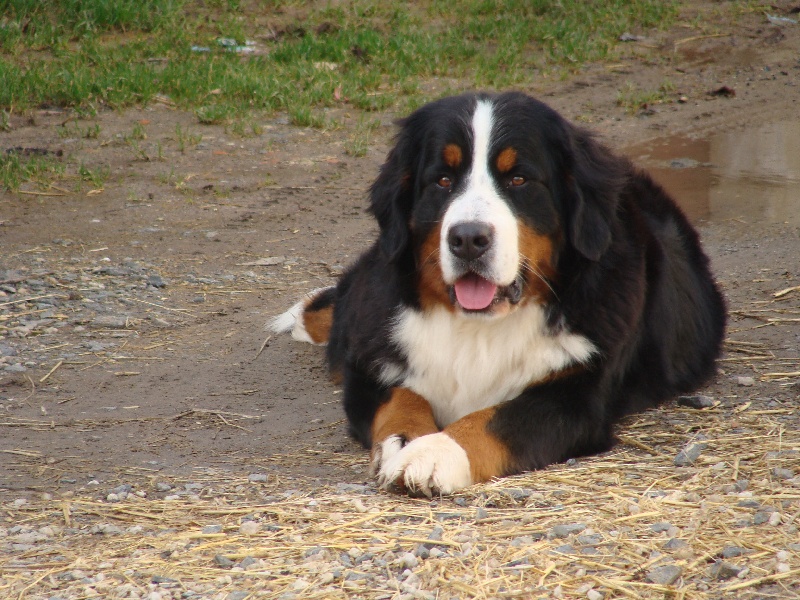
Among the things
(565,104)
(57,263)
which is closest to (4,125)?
(57,263)

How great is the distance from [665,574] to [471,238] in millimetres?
1447

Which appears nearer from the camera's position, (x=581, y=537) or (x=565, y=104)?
(x=581, y=537)

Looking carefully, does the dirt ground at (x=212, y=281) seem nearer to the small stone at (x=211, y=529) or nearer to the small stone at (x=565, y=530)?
the small stone at (x=211, y=529)

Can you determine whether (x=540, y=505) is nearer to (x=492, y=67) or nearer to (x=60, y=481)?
(x=60, y=481)

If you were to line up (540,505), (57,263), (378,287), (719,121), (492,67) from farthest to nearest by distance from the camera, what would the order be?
(492,67) → (719,121) → (57,263) → (378,287) → (540,505)

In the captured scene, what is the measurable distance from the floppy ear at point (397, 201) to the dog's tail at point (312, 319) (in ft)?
4.65

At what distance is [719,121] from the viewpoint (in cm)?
1017

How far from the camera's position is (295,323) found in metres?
6.05

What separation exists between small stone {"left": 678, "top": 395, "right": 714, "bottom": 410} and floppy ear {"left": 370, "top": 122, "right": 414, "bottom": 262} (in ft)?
4.64

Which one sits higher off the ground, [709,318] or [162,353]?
[709,318]

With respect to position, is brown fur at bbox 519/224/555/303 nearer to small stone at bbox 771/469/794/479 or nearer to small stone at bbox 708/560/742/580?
small stone at bbox 771/469/794/479

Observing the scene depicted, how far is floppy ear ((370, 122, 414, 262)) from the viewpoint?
174 inches

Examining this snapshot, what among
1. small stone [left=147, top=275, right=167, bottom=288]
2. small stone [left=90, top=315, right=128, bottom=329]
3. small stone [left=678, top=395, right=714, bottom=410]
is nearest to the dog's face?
small stone [left=678, top=395, right=714, bottom=410]

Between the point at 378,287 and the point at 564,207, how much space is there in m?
0.88
